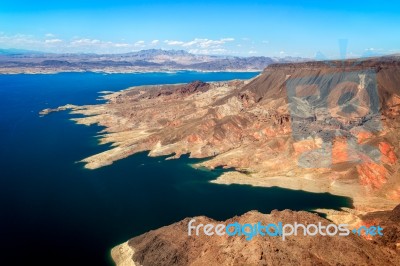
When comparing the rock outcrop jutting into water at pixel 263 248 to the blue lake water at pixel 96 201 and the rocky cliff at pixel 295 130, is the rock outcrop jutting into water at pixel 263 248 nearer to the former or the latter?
the blue lake water at pixel 96 201

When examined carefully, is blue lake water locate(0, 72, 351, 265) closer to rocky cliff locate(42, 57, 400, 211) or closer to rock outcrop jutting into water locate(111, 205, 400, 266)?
rocky cliff locate(42, 57, 400, 211)

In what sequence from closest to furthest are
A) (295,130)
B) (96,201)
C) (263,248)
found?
(263,248), (96,201), (295,130)

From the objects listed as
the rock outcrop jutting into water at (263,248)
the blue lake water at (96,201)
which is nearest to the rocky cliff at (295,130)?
the blue lake water at (96,201)

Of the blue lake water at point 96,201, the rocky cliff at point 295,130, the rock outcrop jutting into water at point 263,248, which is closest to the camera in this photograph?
the rock outcrop jutting into water at point 263,248

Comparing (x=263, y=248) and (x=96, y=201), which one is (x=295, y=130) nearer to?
(x=96, y=201)

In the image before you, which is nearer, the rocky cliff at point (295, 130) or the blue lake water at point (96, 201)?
the blue lake water at point (96, 201)

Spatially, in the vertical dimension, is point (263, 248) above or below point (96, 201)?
above

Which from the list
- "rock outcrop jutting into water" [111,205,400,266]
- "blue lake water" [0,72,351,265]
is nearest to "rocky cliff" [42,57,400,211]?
"blue lake water" [0,72,351,265]

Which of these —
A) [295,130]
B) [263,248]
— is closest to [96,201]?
[263,248]

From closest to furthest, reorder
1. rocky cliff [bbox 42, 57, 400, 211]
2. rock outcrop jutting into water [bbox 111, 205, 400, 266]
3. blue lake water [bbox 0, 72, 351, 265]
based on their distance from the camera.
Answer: rock outcrop jutting into water [bbox 111, 205, 400, 266], blue lake water [bbox 0, 72, 351, 265], rocky cliff [bbox 42, 57, 400, 211]
